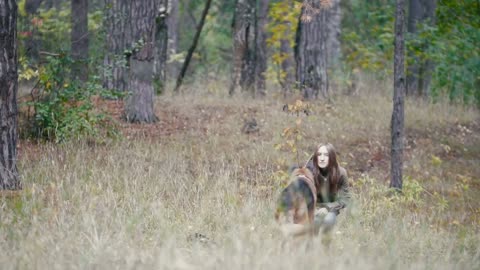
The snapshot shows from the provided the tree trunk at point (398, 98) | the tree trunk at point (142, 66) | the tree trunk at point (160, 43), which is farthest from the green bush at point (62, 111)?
the tree trunk at point (160, 43)

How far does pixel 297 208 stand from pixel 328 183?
2.59ft

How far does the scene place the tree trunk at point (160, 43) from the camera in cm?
1647

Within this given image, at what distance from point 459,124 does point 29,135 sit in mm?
8740

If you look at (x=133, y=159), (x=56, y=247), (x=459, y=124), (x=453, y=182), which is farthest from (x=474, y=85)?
(x=56, y=247)

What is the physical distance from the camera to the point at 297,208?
21.4 ft

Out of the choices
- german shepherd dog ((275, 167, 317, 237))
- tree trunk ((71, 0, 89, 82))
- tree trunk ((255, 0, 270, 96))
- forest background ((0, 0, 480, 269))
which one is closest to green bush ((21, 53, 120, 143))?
forest background ((0, 0, 480, 269))

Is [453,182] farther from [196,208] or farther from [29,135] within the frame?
[29,135]

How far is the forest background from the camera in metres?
6.18

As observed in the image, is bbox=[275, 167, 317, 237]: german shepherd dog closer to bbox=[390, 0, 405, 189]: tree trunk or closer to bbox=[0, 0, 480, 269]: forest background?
bbox=[0, 0, 480, 269]: forest background

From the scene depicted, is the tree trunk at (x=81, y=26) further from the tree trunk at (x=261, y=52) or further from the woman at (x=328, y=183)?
the woman at (x=328, y=183)

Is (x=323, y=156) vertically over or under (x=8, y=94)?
under

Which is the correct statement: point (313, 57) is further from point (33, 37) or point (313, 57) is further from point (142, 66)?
point (33, 37)

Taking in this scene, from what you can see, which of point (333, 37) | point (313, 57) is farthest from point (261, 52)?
point (333, 37)

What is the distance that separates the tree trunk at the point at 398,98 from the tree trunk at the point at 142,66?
15.3 feet
